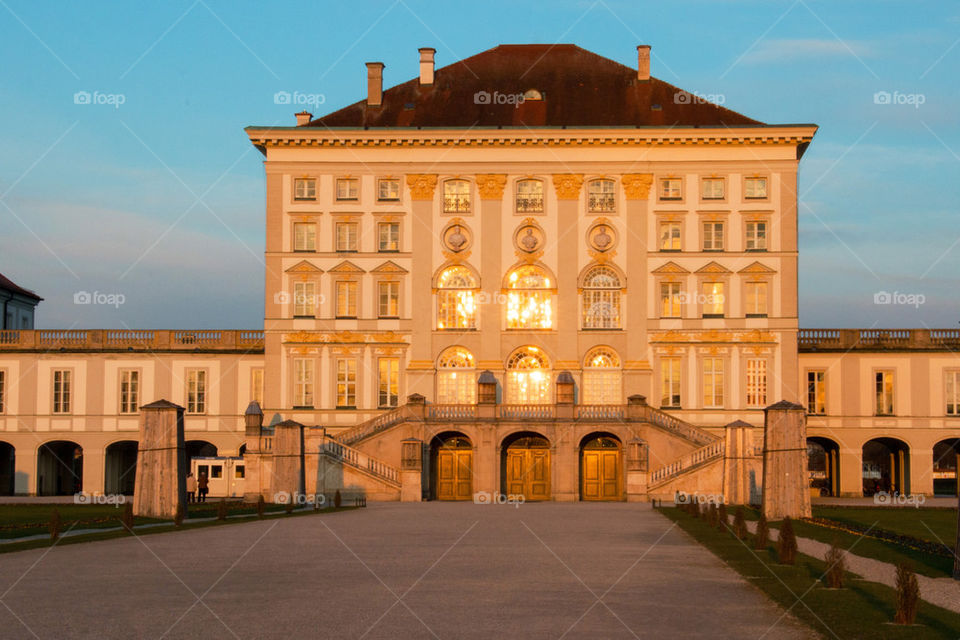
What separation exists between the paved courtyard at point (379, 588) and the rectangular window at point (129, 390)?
36634 mm

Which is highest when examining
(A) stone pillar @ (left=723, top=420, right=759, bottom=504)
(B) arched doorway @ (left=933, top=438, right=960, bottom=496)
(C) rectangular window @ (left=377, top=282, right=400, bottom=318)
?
(C) rectangular window @ (left=377, top=282, right=400, bottom=318)

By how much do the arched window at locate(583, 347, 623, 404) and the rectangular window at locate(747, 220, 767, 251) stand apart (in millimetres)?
8179

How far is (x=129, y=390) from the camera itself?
64812mm

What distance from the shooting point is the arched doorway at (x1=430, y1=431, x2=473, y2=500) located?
185ft

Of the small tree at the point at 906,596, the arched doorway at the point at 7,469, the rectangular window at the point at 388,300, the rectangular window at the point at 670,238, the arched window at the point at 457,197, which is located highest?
the arched window at the point at 457,197

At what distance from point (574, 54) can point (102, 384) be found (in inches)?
1127

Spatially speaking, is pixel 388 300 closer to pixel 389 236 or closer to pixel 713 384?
pixel 389 236

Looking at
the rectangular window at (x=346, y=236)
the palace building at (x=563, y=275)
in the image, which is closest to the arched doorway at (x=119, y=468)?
the palace building at (x=563, y=275)

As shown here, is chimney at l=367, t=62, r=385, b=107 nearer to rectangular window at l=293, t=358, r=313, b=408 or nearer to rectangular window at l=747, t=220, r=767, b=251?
rectangular window at l=293, t=358, r=313, b=408

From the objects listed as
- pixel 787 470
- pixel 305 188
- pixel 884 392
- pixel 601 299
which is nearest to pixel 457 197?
pixel 305 188

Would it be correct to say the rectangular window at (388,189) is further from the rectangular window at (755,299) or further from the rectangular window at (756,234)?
the rectangular window at (755,299)

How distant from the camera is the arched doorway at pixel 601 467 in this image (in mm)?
56219

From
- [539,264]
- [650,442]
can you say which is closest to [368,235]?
[539,264]

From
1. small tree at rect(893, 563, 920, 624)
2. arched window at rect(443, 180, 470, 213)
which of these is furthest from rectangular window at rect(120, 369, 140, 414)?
small tree at rect(893, 563, 920, 624)
